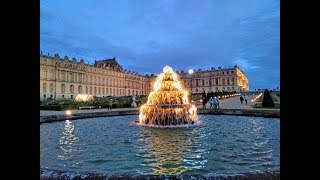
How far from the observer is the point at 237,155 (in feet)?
18.6

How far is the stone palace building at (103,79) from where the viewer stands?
Answer: 254ft

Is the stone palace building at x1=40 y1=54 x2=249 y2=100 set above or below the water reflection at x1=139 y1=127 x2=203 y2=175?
above

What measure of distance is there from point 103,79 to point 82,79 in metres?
10.8

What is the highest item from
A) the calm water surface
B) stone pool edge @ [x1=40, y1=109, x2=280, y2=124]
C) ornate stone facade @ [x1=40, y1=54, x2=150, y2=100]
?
ornate stone facade @ [x1=40, y1=54, x2=150, y2=100]

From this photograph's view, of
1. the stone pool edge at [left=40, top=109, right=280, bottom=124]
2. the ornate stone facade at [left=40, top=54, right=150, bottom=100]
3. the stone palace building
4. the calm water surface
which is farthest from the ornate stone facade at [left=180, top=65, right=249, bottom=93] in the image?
the calm water surface

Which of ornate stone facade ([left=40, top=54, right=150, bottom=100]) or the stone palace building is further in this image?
the stone palace building

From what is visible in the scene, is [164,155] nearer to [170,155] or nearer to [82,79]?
[170,155]

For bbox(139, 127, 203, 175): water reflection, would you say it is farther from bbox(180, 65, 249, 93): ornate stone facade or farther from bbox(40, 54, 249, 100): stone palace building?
bbox(180, 65, 249, 93): ornate stone facade

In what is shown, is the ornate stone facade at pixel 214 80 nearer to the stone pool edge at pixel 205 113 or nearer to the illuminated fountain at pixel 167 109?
the stone pool edge at pixel 205 113

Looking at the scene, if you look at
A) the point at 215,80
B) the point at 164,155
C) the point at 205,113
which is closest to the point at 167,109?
the point at 205,113

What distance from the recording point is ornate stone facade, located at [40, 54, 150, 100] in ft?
250

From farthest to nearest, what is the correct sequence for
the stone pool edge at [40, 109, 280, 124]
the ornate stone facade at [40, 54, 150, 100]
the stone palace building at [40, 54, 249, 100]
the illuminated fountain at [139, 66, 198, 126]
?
the stone palace building at [40, 54, 249, 100]
the ornate stone facade at [40, 54, 150, 100]
the stone pool edge at [40, 109, 280, 124]
the illuminated fountain at [139, 66, 198, 126]
